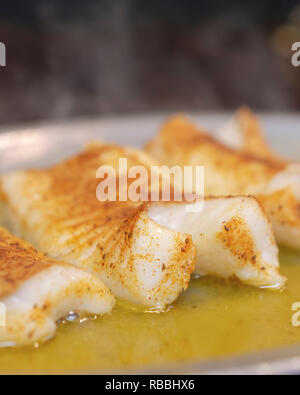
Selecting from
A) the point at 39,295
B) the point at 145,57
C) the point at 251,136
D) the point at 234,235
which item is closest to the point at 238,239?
the point at 234,235

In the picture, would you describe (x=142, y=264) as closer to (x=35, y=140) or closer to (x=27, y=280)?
(x=27, y=280)

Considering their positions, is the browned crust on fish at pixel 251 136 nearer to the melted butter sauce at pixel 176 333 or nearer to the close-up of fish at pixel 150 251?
the close-up of fish at pixel 150 251

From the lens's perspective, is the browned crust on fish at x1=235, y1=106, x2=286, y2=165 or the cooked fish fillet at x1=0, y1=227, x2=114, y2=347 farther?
the browned crust on fish at x1=235, y1=106, x2=286, y2=165

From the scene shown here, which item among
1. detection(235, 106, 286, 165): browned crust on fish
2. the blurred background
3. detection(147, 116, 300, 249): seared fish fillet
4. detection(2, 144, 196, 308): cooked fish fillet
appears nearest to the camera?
detection(2, 144, 196, 308): cooked fish fillet

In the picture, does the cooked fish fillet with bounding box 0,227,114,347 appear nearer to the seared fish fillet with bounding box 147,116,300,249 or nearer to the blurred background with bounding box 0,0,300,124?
the seared fish fillet with bounding box 147,116,300,249

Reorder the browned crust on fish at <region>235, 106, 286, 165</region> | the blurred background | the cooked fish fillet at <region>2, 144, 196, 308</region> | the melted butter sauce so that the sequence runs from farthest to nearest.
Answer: the blurred background, the browned crust on fish at <region>235, 106, 286, 165</region>, the cooked fish fillet at <region>2, 144, 196, 308</region>, the melted butter sauce

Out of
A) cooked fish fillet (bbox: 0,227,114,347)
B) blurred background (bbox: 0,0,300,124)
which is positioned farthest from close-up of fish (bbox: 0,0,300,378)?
blurred background (bbox: 0,0,300,124)

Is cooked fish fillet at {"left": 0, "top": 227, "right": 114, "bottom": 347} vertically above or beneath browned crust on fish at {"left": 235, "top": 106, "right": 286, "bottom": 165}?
beneath

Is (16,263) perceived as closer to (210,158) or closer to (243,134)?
(210,158)
